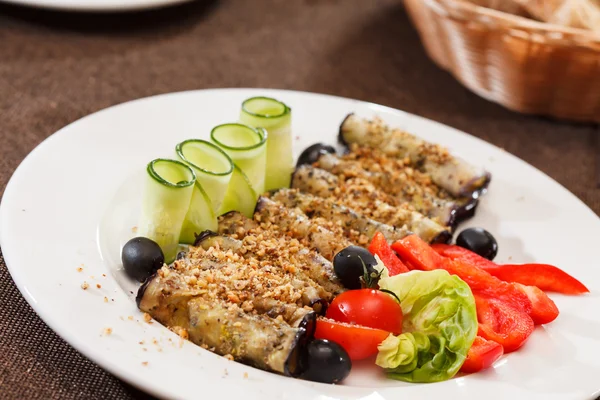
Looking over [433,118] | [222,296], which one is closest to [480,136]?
[433,118]

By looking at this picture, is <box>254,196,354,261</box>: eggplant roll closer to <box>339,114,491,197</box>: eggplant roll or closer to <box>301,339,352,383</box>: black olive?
<box>301,339,352,383</box>: black olive

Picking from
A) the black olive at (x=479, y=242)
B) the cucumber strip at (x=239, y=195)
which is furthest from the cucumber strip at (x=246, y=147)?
the black olive at (x=479, y=242)

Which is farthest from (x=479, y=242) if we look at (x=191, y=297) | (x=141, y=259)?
(x=141, y=259)

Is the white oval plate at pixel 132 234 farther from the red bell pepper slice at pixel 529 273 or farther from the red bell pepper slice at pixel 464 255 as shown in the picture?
the red bell pepper slice at pixel 464 255

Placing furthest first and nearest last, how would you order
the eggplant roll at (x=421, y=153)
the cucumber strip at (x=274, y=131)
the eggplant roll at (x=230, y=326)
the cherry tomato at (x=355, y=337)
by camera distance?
the eggplant roll at (x=421, y=153), the cucumber strip at (x=274, y=131), the cherry tomato at (x=355, y=337), the eggplant roll at (x=230, y=326)

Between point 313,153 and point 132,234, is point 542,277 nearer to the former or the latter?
point 313,153

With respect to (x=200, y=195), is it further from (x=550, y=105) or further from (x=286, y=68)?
(x=550, y=105)

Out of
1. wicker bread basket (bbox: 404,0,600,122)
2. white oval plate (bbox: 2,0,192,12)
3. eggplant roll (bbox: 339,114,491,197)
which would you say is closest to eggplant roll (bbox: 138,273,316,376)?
eggplant roll (bbox: 339,114,491,197)
